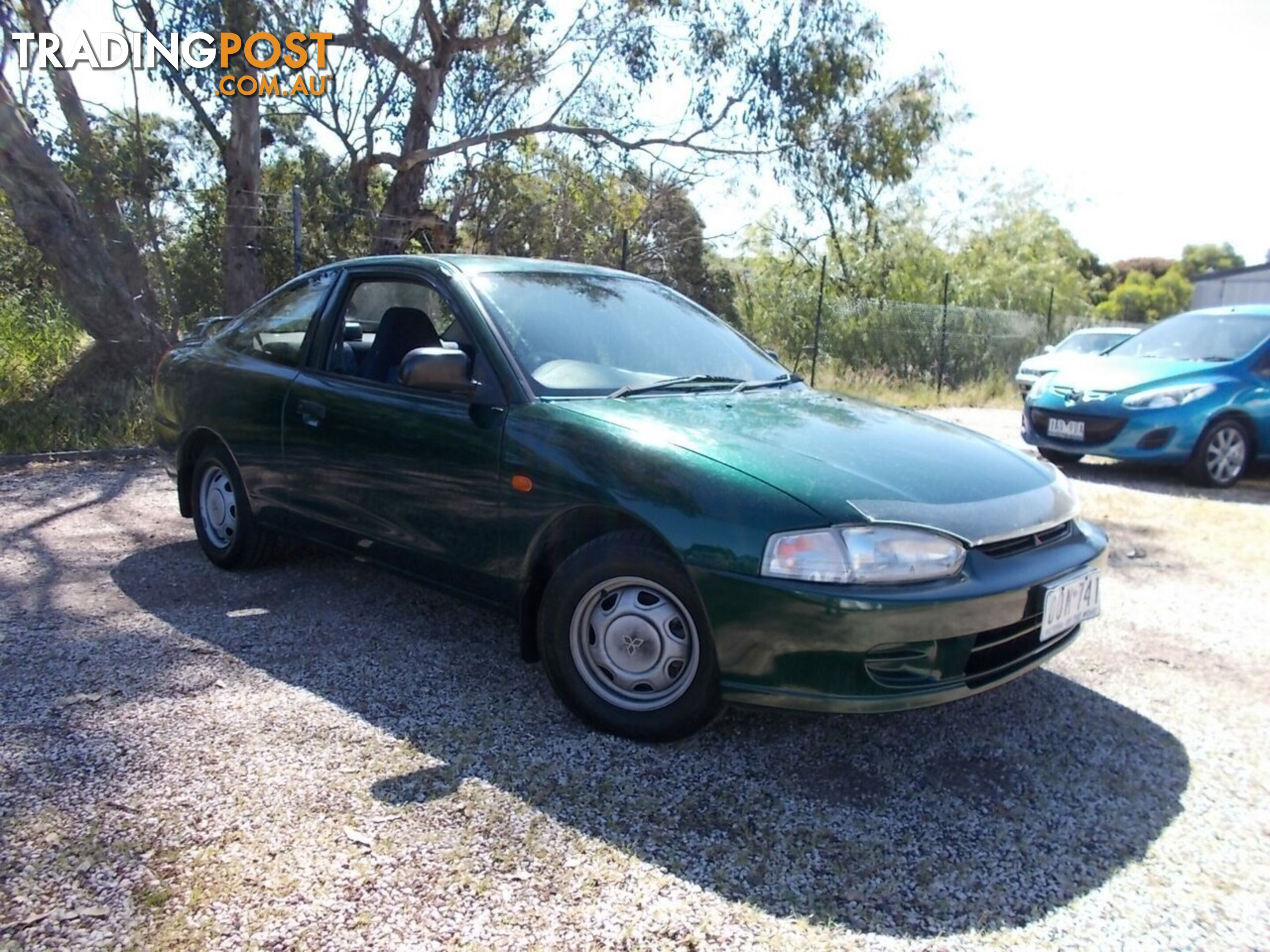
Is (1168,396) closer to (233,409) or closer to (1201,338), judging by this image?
(1201,338)

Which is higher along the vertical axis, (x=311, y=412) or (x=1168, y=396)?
(x=311, y=412)

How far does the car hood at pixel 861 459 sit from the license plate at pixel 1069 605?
0.66ft

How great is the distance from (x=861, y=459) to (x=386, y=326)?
84.0 inches

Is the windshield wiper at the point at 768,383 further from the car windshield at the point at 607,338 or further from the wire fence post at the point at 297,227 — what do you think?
the wire fence post at the point at 297,227

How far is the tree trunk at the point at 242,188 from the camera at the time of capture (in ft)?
33.6

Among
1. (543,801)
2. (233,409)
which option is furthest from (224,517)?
(543,801)

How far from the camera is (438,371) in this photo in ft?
10.5

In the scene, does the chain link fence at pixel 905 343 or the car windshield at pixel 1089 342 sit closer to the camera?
the car windshield at pixel 1089 342

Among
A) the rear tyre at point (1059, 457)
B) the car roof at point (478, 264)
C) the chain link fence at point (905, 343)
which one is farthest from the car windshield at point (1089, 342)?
the car roof at point (478, 264)

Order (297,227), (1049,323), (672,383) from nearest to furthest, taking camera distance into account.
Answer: (672,383)
(297,227)
(1049,323)

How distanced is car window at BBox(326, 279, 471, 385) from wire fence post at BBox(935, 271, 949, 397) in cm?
1332

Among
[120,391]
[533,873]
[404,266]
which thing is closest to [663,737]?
[533,873]

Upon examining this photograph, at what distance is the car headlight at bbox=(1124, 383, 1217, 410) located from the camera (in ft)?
25.6

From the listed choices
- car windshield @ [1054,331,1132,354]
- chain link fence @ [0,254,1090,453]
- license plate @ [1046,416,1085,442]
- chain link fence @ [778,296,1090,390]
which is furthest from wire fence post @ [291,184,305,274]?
car windshield @ [1054,331,1132,354]
